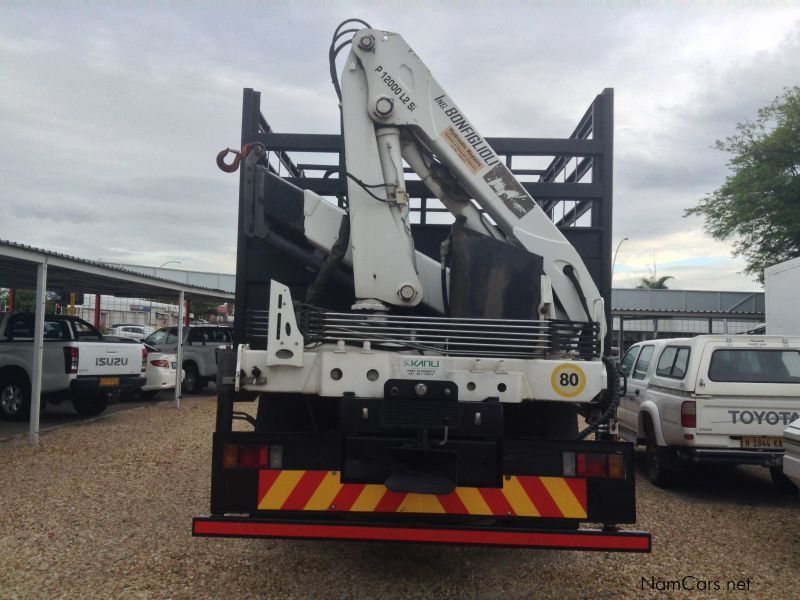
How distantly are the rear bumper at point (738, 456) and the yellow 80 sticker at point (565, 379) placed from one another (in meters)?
3.53

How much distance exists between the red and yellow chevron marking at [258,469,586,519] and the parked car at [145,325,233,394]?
13100 mm

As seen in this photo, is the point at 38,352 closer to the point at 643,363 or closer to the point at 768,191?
the point at 643,363

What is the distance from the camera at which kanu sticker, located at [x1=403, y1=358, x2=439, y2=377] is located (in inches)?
145

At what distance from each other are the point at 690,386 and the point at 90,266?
819cm

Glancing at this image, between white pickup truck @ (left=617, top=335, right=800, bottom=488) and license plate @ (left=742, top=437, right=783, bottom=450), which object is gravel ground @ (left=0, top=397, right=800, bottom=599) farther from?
license plate @ (left=742, top=437, right=783, bottom=450)

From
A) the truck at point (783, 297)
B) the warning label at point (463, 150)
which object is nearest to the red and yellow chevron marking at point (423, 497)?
the warning label at point (463, 150)

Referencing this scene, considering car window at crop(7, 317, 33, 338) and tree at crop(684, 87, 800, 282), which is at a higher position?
tree at crop(684, 87, 800, 282)

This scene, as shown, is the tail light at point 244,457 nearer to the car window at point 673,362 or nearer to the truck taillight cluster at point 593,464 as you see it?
the truck taillight cluster at point 593,464

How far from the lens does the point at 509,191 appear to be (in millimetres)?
4266

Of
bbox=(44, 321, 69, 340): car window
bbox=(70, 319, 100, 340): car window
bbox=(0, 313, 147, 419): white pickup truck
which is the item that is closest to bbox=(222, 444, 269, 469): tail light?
bbox=(0, 313, 147, 419): white pickup truck

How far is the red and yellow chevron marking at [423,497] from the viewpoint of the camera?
12.4 ft

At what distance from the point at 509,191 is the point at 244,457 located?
2.21 m

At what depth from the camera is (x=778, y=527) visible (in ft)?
19.3

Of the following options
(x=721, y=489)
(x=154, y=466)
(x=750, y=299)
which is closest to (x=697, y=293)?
(x=750, y=299)
